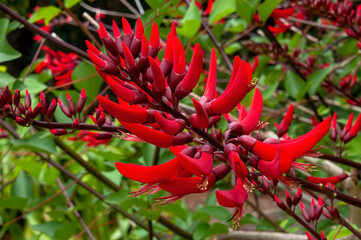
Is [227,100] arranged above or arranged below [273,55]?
above

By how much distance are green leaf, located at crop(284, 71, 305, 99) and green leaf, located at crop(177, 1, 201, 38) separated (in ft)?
1.29

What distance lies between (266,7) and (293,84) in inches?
12.5

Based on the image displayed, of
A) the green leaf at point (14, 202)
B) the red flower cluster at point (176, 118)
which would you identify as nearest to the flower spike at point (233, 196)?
the red flower cluster at point (176, 118)

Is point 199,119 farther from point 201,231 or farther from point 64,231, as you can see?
point 64,231

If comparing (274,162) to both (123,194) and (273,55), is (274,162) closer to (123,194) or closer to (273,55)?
(123,194)

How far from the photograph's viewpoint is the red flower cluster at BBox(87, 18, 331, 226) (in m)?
0.45

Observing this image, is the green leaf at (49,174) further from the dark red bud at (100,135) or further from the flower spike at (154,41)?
the flower spike at (154,41)

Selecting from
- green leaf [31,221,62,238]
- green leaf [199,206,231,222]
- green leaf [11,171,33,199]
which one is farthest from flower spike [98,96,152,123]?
green leaf [11,171,33,199]

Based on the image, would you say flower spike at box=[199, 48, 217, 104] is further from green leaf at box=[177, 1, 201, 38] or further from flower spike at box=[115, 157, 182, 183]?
green leaf at box=[177, 1, 201, 38]

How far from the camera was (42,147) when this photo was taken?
96 cm

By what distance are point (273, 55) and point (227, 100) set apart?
905mm

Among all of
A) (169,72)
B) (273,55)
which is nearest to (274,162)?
(169,72)

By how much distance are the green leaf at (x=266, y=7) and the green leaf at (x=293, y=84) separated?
10.4 inches

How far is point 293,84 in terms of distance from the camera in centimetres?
128
